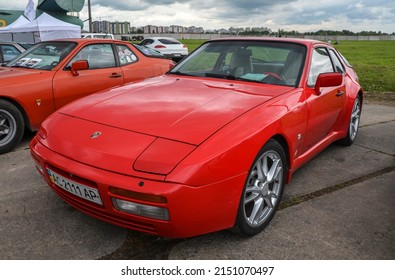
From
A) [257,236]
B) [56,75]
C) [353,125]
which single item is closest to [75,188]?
[257,236]

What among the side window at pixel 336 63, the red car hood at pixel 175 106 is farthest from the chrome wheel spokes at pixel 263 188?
the side window at pixel 336 63

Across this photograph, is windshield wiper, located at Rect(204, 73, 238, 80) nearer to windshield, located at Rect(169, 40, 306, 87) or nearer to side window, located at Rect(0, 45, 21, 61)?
windshield, located at Rect(169, 40, 306, 87)

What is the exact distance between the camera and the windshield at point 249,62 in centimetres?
312

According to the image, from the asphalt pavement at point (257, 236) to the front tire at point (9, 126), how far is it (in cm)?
57

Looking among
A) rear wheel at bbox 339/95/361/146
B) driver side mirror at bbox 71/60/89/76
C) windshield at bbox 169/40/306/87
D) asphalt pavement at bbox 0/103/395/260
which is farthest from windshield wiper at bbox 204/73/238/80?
driver side mirror at bbox 71/60/89/76

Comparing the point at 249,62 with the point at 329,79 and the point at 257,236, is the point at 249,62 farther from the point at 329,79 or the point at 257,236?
the point at 257,236

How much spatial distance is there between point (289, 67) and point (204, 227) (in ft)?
5.90

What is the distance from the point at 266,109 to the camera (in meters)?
2.45

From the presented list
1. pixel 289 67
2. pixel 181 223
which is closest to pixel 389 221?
pixel 289 67

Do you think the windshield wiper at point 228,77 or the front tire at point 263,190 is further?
the windshield wiper at point 228,77

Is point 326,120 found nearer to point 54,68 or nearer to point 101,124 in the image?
point 101,124

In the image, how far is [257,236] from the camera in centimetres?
240

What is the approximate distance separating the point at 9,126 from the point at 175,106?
264cm

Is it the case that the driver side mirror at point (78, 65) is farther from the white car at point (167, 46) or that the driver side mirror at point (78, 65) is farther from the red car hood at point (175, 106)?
the white car at point (167, 46)
